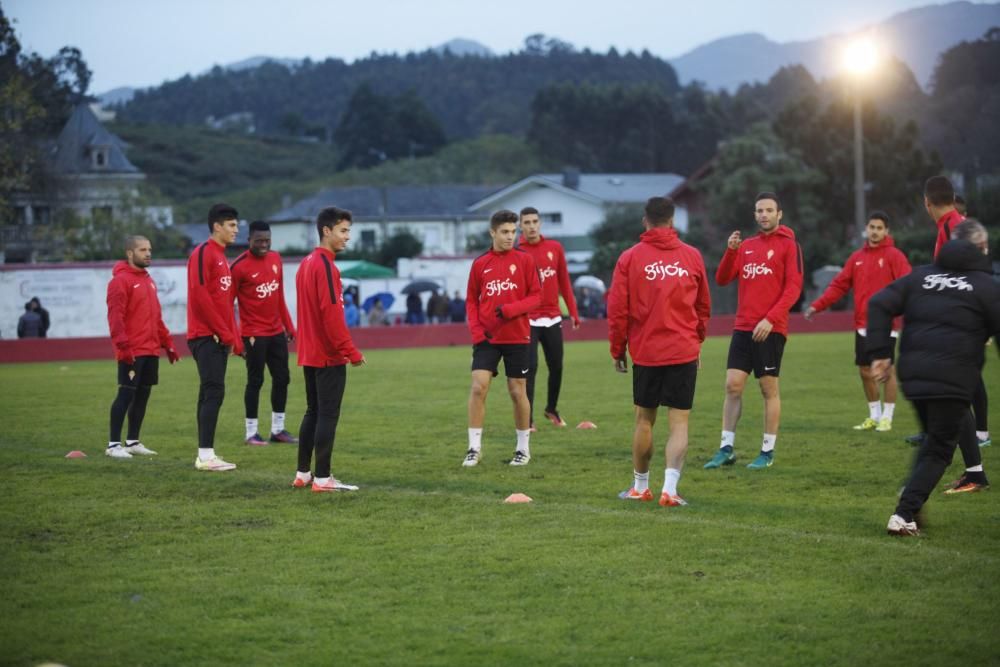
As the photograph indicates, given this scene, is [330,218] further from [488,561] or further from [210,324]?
[488,561]

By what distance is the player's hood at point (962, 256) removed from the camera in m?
7.50

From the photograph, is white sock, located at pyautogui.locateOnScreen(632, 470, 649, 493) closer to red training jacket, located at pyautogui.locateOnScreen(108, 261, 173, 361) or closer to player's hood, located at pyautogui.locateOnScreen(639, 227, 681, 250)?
player's hood, located at pyautogui.locateOnScreen(639, 227, 681, 250)

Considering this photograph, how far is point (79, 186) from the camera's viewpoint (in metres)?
75.5

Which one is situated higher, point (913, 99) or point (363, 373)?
point (913, 99)

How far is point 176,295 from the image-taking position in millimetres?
37375

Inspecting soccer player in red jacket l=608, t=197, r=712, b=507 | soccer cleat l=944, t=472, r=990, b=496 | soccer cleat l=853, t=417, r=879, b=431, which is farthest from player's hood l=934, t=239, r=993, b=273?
soccer cleat l=853, t=417, r=879, b=431

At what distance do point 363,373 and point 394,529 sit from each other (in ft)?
50.1

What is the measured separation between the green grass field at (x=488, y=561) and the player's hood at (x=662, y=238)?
1909 millimetres

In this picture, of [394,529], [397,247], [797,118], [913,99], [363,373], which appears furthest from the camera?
[913,99]

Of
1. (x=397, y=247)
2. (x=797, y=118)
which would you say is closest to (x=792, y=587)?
(x=797, y=118)

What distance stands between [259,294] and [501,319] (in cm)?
307

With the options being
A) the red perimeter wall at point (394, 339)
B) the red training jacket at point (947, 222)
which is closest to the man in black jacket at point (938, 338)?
the red training jacket at point (947, 222)

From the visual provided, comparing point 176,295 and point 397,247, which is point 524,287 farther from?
point 397,247

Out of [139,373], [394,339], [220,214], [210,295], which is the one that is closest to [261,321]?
[139,373]
